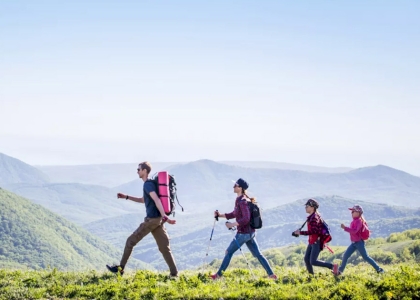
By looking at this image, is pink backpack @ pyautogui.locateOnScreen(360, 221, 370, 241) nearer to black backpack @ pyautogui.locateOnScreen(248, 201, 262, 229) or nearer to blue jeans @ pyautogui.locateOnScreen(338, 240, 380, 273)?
blue jeans @ pyautogui.locateOnScreen(338, 240, 380, 273)

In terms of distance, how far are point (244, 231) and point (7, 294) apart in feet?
21.5

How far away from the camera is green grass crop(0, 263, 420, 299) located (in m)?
11.8

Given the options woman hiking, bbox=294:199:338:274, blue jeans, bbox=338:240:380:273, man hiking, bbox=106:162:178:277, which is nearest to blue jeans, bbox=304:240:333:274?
woman hiking, bbox=294:199:338:274

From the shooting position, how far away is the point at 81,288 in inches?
518

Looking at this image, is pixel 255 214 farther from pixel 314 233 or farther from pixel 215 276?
pixel 215 276

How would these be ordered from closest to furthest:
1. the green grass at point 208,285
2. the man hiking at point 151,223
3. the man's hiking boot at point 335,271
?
the green grass at point 208,285
the man hiking at point 151,223
the man's hiking boot at point 335,271

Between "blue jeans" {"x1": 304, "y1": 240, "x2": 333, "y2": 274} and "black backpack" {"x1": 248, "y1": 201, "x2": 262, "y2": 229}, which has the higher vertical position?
"black backpack" {"x1": 248, "y1": 201, "x2": 262, "y2": 229}

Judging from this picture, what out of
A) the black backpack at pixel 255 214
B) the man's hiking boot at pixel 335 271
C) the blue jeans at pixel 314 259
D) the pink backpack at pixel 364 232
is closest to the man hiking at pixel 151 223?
the black backpack at pixel 255 214

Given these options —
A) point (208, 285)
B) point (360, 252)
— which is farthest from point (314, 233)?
point (208, 285)

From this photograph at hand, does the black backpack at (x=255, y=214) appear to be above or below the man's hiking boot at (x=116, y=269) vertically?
above

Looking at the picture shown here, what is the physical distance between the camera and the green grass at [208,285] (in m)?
11.8

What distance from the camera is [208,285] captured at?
43.0 feet

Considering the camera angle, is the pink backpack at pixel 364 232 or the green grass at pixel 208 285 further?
the pink backpack at pixel 364 232

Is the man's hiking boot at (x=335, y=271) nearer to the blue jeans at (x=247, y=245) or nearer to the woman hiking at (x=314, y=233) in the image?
the woman hiking at (x=314, y=233)
